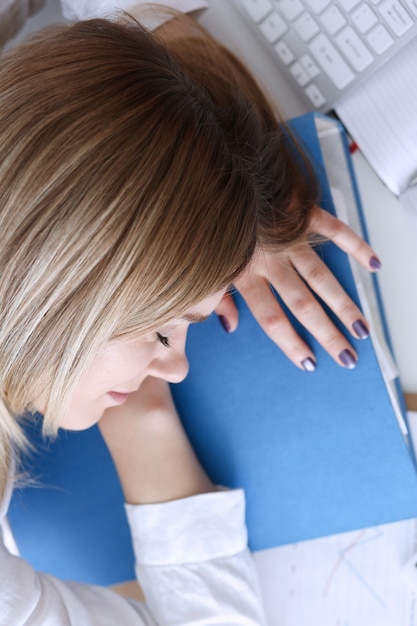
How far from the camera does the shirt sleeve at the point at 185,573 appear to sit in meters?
0.72

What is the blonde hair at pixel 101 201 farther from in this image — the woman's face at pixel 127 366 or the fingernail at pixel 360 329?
the fingernail at pixel 360 329

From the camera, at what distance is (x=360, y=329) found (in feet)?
2.42

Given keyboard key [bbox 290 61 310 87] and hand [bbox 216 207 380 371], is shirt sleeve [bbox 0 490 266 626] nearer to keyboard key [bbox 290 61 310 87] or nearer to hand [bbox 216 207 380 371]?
hand [bbox 216 207 380 371]

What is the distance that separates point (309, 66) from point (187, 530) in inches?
22.8

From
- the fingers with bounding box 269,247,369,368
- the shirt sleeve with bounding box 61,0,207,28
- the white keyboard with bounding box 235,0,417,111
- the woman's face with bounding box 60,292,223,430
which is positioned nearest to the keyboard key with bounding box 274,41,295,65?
the white keyboard with bounding box 235,0,417,111

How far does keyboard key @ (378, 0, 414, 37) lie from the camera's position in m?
0.70

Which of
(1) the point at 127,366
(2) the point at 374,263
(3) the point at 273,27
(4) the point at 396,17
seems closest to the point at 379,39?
(4) the point at 396,17

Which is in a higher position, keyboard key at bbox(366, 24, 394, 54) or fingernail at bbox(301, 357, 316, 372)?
keyboard key at bbox(366, 24, 394, 54)

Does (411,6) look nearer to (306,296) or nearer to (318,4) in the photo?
(318,4)

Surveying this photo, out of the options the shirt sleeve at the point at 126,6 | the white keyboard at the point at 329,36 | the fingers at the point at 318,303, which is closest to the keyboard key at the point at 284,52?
the white keyboard at the point at 329,36

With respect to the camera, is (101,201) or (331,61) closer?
(101,201)

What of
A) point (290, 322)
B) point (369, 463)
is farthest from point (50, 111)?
point (369, 463)

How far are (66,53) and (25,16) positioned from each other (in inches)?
14.9

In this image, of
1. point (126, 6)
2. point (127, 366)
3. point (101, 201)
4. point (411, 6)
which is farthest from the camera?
point (126, 6)
